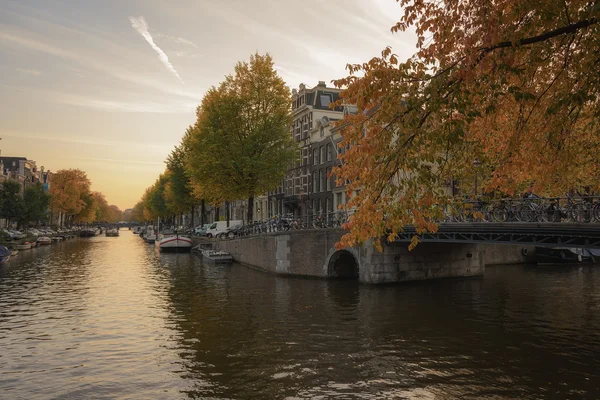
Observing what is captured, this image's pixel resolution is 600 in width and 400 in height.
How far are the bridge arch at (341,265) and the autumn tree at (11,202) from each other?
→ 61.6 meters

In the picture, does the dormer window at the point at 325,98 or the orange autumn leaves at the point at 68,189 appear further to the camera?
the orange autumn leaves at the point at 68,189

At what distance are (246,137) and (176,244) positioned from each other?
20.5 metres

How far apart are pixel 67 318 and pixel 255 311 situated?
739 cm

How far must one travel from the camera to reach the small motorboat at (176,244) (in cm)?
5588

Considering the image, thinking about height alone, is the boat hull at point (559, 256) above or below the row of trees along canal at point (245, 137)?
below

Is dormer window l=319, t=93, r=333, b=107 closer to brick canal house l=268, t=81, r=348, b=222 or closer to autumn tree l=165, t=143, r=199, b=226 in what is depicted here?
brick canal house l=268, t=81, r=348, b=222

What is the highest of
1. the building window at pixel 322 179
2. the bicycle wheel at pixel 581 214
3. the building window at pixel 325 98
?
the building window at pixel 325 98

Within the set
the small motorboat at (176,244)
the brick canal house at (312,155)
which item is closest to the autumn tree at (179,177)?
the small motorboat at (176,244)

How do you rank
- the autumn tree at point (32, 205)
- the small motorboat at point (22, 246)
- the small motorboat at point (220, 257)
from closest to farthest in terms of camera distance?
the small motorboat at point (220, 257), the small motorboat at point (22, 246), the autumn tree at point (32, 205)

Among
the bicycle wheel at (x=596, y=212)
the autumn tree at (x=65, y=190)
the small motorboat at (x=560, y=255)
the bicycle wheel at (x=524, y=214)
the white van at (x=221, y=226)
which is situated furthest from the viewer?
the autumn tree at (x=65, y=190)

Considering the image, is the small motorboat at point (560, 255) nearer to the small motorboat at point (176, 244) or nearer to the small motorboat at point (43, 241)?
the small motorboat at point (176, 244)

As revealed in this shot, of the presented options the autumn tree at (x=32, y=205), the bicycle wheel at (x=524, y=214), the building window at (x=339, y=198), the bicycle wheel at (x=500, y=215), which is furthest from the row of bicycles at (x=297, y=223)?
the autumn tree at (x=32, y=205)

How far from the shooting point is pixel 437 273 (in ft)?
98.0

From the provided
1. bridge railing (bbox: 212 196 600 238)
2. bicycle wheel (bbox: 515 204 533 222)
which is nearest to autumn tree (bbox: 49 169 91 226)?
bridge railing (bbox: 212 196 600 238)
